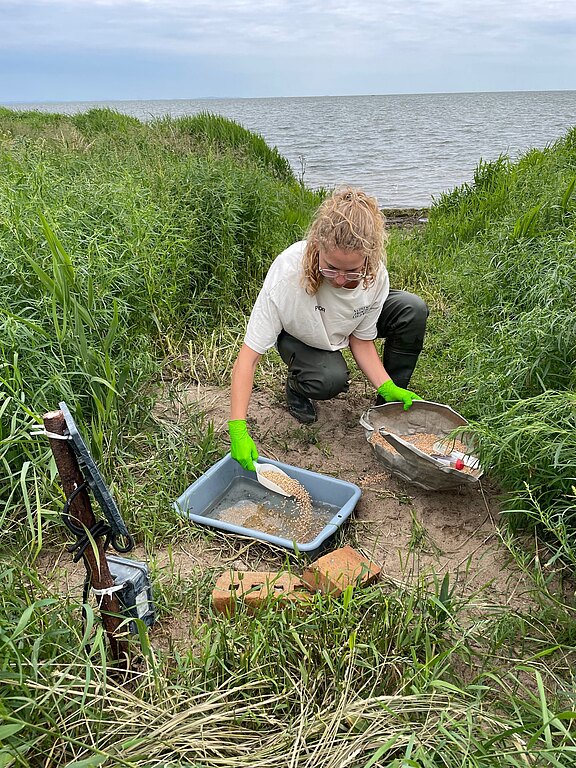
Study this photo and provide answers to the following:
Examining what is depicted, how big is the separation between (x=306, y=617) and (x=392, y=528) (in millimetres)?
718

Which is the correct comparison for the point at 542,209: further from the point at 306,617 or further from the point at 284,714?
the point at 284,714

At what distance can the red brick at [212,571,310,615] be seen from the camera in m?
1.64

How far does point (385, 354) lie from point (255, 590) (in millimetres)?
1652

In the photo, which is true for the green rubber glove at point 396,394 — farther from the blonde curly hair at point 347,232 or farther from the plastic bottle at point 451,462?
the blonde curly hair at point 347,232

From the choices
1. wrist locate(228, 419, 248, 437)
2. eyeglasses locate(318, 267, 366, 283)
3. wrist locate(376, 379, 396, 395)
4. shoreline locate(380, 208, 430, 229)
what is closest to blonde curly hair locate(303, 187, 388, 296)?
eyeglasses locate(318, 267, 366, 283)

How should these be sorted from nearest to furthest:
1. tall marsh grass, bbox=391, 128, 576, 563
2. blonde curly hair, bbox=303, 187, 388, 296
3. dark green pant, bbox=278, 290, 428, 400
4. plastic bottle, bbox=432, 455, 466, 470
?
tall marsh grass, bbox=391, 128, 576, 563, blonde curly hair, bbox=303, 187, 388, 296, plastic bottle, bbox=432, 455, 466, 470, dark green pant, bbox=278, 290, 428, 400

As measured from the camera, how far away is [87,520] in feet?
4.47

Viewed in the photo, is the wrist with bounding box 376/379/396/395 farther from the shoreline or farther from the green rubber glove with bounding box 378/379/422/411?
the shoreline

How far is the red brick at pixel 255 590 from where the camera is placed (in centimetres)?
164

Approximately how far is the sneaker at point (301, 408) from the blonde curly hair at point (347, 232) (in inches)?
25.1

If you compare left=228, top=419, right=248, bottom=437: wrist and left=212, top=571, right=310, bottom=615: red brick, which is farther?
left=228, top=419, right=248, bottom=437: wrist

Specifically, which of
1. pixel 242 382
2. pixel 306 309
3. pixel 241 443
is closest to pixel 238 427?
pixel 241 443

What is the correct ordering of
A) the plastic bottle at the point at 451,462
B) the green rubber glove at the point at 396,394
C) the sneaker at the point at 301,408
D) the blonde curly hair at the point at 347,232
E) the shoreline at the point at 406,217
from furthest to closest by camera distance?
the shoreline at the point at 406,217
the sneaker at the point at 301,408
the green rubber glove at the point at 396,394
the plastic bottle at the point at 451,462
the blonde curly hair at the point at 347,232

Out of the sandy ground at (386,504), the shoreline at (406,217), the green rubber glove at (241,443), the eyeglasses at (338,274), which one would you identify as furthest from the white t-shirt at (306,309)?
the shoreline at (406,217)
